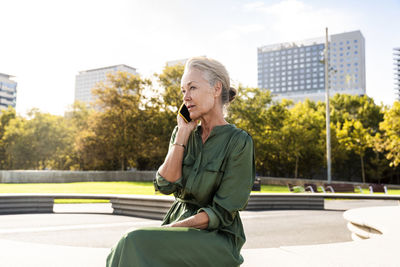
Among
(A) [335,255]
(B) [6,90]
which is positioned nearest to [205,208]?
(A) [335,255]

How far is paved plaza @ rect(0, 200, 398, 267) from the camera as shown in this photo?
4031 mm

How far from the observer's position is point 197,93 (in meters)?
2.13

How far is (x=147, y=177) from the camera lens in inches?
1409

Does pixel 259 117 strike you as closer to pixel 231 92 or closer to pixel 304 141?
pixel 304 141

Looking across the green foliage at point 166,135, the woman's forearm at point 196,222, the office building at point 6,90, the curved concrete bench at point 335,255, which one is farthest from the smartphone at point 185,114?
the office building at point 6,90

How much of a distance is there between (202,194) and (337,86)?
169355 mm

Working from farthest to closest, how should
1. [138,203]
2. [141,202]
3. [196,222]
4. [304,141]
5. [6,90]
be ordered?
[6,90], [304,141], [138,203], [141,202], [196,222]

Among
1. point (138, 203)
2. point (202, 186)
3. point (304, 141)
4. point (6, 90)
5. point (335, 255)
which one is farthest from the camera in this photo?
point (6, 90)

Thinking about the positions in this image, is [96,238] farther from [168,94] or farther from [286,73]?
[286,73]

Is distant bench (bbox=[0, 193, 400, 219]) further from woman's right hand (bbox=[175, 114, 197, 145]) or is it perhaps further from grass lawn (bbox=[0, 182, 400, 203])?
woman's right hand (bbox=[175, 114, 197, 145])

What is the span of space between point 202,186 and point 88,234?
6.41 m

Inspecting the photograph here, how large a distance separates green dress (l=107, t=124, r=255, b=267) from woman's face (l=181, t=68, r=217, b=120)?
15cm

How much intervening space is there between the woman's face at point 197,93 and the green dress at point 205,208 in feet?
0.49

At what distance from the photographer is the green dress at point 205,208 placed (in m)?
1.70
